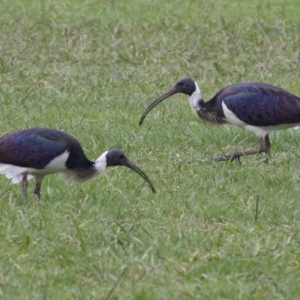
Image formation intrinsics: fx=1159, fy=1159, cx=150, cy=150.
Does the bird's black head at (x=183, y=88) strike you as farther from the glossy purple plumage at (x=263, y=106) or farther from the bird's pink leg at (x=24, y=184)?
the bird's pink leg at (x=24, y=184)

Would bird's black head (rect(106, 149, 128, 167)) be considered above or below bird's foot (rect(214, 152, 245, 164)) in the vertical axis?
above

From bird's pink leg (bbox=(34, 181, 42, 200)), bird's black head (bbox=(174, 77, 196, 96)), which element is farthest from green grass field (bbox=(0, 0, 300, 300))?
bird's black head (bbox=(174, 77, 196, 96))

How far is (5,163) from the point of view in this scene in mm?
9336

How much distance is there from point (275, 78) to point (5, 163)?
602cm

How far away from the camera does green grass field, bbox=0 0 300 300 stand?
7621 millimetres

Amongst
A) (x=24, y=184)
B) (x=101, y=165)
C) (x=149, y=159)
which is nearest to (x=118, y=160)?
(x=101, y=165)

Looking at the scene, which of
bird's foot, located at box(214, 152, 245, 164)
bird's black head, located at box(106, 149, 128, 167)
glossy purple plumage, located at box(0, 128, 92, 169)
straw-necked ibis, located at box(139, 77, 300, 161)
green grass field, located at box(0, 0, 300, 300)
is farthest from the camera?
straw-necked ibis, located at box(139, 77, 300, 161)

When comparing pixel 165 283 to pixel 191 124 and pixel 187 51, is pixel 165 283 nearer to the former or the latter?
pixel 191 124

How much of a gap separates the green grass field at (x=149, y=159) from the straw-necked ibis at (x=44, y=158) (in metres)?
0.18

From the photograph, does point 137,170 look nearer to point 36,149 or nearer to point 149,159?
point 36,149

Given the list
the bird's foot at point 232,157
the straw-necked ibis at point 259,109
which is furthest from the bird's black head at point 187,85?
the bird's foot at point 232,157

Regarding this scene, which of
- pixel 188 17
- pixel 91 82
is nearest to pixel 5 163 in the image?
pixel 91 82

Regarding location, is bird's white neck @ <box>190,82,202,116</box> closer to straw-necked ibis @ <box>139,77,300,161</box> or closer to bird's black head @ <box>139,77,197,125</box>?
bird's black head @ <box>139,77,197,125</box>

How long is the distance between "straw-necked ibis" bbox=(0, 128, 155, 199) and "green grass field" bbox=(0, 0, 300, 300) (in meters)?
0.18
